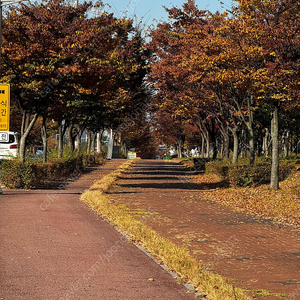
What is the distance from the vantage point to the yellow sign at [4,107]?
1803cm

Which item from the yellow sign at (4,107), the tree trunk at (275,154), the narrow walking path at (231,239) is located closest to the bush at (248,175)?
the tree trunk at (275,154)

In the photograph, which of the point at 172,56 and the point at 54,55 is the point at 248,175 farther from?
the point at 172,56

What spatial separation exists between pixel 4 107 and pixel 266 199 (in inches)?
365

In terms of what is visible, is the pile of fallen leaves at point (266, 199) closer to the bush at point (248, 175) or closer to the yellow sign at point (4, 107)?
the bush at point (248, 175)

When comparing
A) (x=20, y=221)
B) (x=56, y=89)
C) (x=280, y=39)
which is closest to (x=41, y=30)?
(x=56, y=89)

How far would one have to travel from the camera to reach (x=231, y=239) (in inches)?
419

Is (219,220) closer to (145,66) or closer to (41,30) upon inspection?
(41,30)

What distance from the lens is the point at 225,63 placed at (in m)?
20.3

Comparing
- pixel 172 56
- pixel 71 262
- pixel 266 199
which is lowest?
pixel 71 262

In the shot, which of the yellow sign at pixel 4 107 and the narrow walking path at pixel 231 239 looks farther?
the yellow sign at pixel 4 107

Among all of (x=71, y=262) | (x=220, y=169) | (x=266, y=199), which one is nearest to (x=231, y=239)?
(x=71, y=262)

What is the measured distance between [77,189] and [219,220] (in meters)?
9.28

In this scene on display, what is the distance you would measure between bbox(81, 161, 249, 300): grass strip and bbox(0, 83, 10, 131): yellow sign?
539 cm

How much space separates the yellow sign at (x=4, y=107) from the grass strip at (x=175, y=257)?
5.39 m
